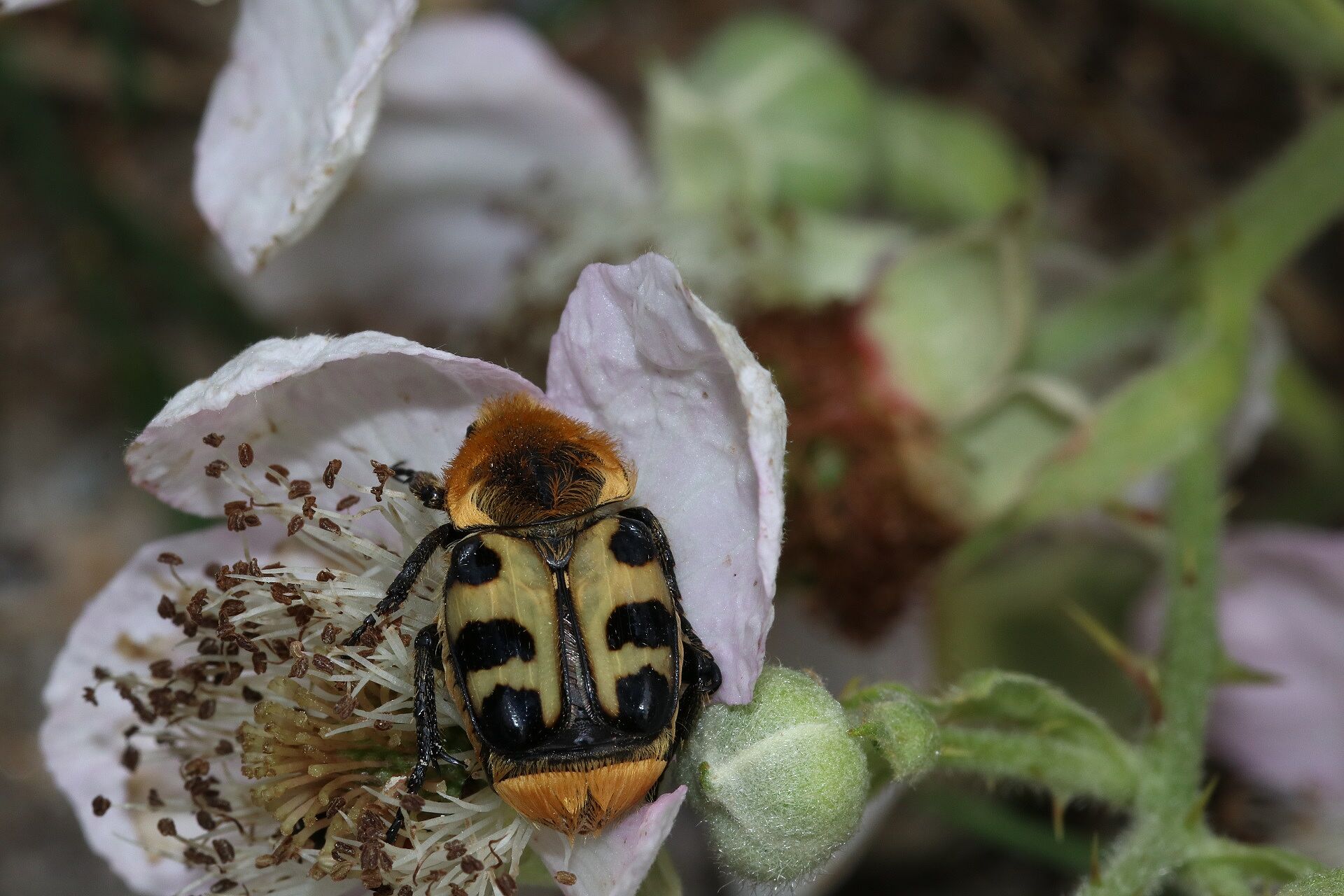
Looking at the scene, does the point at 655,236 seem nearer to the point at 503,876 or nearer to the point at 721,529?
the point at 721,529

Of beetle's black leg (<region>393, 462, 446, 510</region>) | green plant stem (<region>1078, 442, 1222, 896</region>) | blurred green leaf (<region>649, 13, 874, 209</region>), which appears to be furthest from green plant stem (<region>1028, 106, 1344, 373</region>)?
beetle's black leg (<region>393, 462, 446, 510</region>)

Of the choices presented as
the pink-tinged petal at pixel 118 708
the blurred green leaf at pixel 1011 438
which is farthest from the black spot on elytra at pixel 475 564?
the blurred green leaf at pixel 1011 438

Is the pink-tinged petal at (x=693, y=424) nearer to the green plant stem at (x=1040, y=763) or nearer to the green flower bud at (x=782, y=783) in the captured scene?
the green flower bud at (x=782, y=783)

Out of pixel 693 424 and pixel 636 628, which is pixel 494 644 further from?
pixel 693 424

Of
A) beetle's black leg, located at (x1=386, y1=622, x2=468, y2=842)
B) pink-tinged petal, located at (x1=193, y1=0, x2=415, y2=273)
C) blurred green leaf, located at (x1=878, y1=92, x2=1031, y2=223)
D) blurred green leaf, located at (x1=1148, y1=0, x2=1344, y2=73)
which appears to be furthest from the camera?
blurred green leaf, located at (x1=878, y1=92, x2=1031, y2=223)

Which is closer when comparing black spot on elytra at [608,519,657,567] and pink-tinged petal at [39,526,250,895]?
black spot on elytra at [608,519,657,567]

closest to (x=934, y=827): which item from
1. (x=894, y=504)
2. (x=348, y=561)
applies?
(x=894, y=504)

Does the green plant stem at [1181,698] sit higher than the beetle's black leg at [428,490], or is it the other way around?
the beetle's black leg at [428,490]

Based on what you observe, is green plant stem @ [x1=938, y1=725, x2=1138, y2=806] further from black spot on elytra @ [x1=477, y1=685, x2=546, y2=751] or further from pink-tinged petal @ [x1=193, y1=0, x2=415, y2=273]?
pink-tinged petal @ [x1=193, y1=0, x2=415, y2=273]
